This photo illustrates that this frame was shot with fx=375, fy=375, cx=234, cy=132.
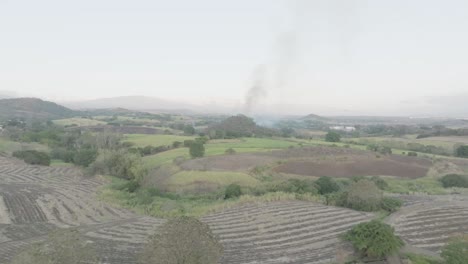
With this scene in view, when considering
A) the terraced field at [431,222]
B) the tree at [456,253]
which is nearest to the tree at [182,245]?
the tree at [456,253]

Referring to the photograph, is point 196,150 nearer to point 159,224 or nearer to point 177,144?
point 177,144

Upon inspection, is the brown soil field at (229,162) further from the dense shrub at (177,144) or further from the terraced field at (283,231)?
the dense shrub at (177,144)

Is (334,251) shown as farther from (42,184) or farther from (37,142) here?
(37,142)

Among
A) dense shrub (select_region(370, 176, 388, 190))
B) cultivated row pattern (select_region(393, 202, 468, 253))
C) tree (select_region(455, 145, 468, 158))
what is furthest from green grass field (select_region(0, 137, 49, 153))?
tree (select_region(455, 145, 468, 158))

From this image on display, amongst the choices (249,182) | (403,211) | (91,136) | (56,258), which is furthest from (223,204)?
(91,136)

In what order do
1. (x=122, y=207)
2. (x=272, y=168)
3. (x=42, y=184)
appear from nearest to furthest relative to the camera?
(x=122, y=207), (x=42, y=184), (x=272, y=168)

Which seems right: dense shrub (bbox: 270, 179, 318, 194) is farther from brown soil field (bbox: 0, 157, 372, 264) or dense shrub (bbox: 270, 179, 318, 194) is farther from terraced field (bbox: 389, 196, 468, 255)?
terraced field (bbox: 389, 196, 468, 255)
